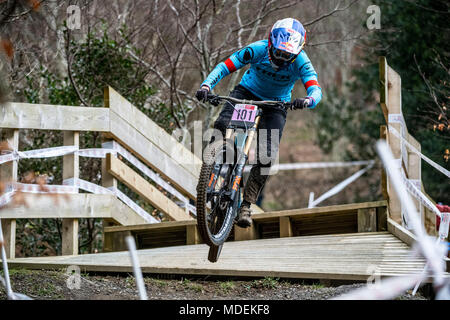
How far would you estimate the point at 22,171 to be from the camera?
9211 millimetres

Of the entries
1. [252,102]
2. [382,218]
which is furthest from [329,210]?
[252,102]

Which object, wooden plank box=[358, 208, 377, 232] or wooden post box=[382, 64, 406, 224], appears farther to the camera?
wooden post box=[382, 64, 406, 224]

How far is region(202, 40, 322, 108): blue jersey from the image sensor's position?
5406mm

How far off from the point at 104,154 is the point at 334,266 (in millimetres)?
3252

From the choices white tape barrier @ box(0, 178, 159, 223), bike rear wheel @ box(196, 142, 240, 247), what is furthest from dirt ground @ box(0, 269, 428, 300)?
white tape barrier @ box(0, 178, 159, 223)

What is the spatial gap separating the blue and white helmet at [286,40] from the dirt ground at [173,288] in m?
1.88

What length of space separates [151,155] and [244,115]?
2.61 metres

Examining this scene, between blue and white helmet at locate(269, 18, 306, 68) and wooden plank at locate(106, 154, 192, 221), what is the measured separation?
8.79ft

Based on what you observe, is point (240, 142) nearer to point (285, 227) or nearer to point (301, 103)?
point (301, 103)

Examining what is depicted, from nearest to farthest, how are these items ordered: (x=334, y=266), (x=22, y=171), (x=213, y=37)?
(x=334, y=266)
(x=22, y=171)
(x=213, y=37)

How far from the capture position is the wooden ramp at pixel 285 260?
4.93m

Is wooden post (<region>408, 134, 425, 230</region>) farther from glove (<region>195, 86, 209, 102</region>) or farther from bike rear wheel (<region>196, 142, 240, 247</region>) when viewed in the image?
glove (<region>195, 86, 209, 102</region>)
